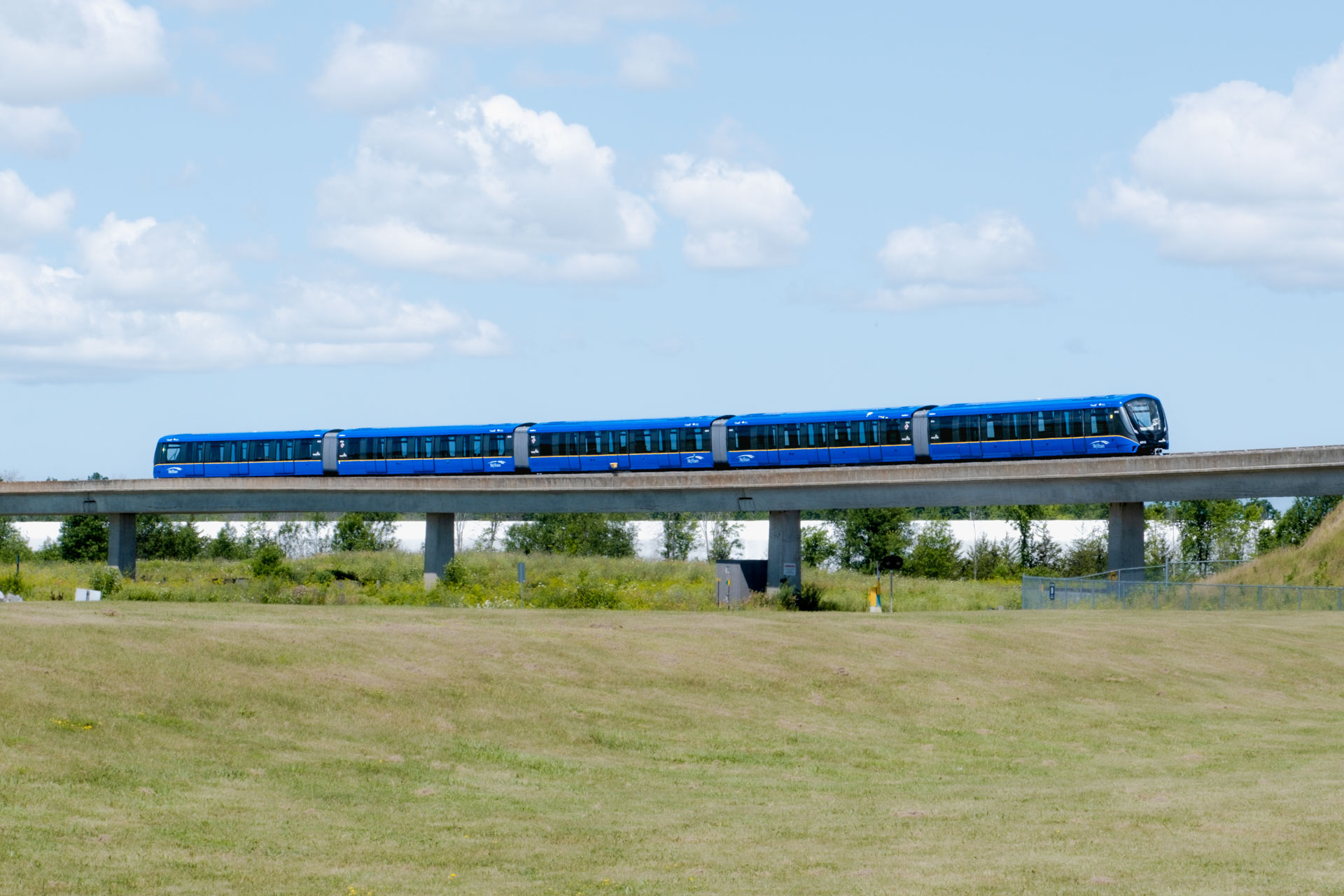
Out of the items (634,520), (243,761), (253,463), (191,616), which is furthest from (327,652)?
(634,520)

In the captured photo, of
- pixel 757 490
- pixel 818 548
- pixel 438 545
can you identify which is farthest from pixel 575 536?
pixel 757 490

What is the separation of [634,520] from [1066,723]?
95.9 metres

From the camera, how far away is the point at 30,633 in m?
28.9

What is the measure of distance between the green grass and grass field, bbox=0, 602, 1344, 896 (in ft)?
46.5

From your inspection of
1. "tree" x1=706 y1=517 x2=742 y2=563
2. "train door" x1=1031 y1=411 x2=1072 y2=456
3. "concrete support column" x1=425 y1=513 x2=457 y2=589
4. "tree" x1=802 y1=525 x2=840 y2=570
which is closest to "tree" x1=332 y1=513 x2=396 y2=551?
"tree" x1=706 y1=517 x2=742 y2=563

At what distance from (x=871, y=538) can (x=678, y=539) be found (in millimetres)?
16947

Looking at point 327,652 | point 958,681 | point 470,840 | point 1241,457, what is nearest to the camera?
point 470,840

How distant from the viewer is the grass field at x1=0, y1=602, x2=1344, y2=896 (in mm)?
17234

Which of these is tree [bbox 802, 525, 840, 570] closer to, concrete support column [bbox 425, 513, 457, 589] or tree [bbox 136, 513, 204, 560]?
concrete support column [bbox 425, 513, 457, 589]

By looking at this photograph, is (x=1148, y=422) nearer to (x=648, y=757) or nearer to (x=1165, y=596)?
(x=1165, y=596)

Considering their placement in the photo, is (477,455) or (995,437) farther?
(477,455)

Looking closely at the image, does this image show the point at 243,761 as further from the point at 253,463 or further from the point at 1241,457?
the point at 253,463

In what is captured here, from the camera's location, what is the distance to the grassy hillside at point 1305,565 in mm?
72625

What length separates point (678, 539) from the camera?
4653 inches
